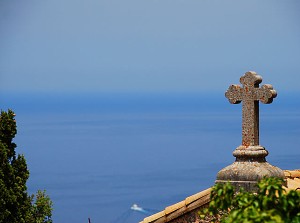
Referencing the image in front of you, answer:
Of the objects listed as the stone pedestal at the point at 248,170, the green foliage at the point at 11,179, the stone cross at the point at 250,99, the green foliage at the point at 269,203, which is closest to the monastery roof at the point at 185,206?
the stone pedestal at the point at 248,170

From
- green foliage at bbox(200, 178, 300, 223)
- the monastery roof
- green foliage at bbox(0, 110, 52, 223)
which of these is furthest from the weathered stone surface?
green foliage at bbox(0, 110, 52, 223)

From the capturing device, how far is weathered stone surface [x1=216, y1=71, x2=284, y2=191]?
41.4ft

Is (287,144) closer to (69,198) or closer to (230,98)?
(69,198)

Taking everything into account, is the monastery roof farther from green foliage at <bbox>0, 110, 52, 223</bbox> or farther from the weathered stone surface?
green foliage at <bbox>0, 110, 52, 223</bbox>

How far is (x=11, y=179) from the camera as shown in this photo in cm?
2130

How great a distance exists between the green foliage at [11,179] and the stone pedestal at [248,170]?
837cm

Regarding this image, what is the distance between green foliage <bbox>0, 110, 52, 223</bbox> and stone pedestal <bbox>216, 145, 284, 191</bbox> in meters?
8.37

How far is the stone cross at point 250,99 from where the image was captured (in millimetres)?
12875

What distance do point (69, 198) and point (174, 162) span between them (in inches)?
1784

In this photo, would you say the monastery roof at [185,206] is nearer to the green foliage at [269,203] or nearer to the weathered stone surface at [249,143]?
the weathered stone surface at [249,143]

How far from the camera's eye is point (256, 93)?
12.9 meters

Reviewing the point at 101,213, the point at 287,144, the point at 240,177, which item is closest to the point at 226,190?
the point at 240,177

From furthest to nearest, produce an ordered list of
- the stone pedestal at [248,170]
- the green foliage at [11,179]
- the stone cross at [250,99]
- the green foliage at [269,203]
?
the green foliage at [11,179] < the stone cross at [250,99] < the stone pedestal at [248,170] < the green foliage at [269,203]

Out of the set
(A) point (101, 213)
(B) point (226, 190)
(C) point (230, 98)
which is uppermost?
(A) point (101, 213)
